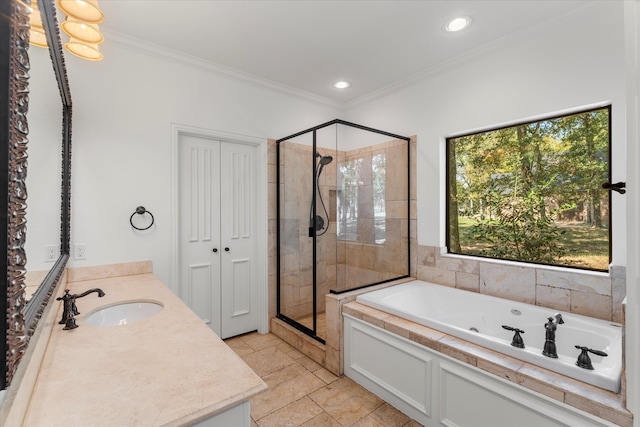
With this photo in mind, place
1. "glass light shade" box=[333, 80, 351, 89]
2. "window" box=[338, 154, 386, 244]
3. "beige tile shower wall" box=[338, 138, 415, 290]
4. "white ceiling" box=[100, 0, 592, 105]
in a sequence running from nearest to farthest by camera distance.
Result: "white ceiling" box=[100, 0, 592, 105] < "window" box=[338, 154, 386, 244] < "beige tile shower wall" box=[338, 138, 415, 290] < "glass light shade" box=[333, 80, 351, 89]

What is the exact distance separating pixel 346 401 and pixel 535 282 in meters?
1.72

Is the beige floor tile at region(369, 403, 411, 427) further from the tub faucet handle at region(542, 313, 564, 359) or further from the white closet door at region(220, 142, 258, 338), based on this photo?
the white closet door at region(220, 142, 258, 338)

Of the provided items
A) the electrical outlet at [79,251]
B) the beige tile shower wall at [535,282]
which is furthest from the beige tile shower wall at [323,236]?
the electrical outlet at [79,251]

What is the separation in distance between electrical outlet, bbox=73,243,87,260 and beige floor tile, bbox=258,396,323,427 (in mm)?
1779

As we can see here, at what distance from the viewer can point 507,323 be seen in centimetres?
235

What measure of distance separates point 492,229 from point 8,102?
10.1 feet

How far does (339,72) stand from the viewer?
3.06 m

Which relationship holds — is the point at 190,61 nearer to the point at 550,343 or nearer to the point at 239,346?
the point at 239,346

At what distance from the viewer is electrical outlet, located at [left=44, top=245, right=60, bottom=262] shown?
136cm

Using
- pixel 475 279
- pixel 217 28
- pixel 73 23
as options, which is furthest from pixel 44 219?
pixel 475 279

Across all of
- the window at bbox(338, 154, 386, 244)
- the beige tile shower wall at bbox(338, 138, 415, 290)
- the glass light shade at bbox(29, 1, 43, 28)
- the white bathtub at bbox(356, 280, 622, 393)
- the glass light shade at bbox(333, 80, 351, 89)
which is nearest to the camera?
the glass light shade at bbox(29, 1, 43, 28)

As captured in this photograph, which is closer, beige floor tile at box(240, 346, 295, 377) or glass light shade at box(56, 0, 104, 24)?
glass light shade at box(56, 0, 104, 24)

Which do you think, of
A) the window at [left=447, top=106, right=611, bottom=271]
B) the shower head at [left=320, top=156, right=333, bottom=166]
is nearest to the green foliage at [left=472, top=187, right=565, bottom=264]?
the window at [left=447, top=106, right=611, bottom=271]

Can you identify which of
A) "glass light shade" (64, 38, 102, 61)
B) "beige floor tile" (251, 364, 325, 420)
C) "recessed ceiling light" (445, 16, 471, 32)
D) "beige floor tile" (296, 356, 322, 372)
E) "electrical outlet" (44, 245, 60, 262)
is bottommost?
"beige floor tile" (251, 364, 325, 420)
